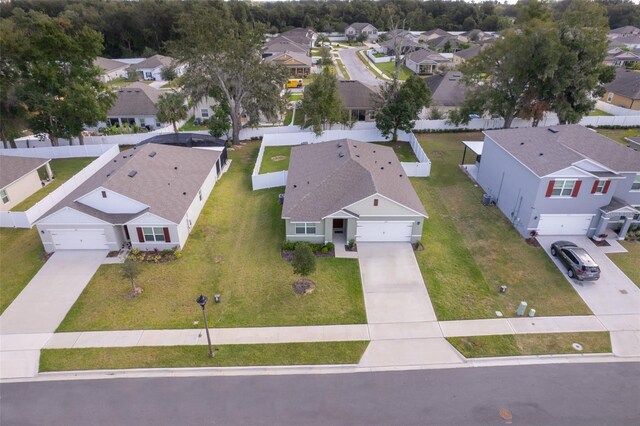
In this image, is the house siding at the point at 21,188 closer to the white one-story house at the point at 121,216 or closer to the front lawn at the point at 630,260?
the white one-story house at the point at 121,216

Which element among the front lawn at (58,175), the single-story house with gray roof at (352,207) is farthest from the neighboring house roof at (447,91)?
the front lawn at (58,175)

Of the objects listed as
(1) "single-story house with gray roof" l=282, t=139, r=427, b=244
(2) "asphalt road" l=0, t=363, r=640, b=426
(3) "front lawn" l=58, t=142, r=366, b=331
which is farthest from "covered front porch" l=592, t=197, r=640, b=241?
(3) "front lawn" l=58, t=142, r=366, b=331

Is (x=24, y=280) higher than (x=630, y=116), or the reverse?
(x=630, y=116)

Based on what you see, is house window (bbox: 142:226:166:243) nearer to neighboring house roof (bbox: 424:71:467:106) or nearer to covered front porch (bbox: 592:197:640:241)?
covered front porch (bbox: 592:197:640:241)

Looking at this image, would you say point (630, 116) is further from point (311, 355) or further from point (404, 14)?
point (404, 14)

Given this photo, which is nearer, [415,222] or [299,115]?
[415,222]

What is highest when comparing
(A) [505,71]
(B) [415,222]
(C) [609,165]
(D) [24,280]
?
(A) [505,71]

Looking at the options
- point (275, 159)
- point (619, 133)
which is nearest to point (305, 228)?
point (275, 159)

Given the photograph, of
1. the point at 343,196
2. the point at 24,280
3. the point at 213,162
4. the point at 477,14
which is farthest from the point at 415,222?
the point at 477,14
